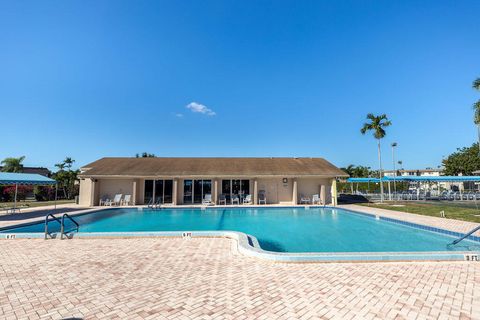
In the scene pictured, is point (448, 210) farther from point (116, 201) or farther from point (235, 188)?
point (116, 201)

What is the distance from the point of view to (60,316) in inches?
128

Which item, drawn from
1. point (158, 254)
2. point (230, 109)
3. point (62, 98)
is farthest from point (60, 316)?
point (230, 109)

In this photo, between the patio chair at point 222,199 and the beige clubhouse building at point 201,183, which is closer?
the beige clubhouse building at point 201,183

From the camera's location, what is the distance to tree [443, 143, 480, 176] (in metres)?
42.7

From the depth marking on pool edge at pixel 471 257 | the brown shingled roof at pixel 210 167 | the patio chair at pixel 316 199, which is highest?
the brown shingled roof at pixel 210 167

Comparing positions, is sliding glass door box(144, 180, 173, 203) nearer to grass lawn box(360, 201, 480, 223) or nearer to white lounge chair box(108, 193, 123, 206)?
white lounge chair box(108, 193, 123, 206)

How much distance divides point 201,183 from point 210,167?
1.98 m

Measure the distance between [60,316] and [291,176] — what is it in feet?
60.4

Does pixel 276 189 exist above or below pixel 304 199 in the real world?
above

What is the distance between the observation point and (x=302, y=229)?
11750 millimetres

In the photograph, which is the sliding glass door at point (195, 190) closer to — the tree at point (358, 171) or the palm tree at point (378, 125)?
the palm tree at point (378, 125)

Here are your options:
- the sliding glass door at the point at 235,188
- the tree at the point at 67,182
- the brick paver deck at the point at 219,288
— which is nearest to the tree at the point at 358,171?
the sliding glass door at the point at 235,188

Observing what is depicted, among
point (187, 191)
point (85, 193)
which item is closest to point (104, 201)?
point (85, 193)

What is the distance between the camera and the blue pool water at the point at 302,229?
27.5 ft
